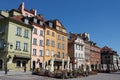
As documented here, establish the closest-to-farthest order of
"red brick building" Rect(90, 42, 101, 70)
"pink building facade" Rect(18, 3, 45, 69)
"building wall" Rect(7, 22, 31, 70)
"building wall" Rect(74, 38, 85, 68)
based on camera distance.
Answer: "building wall" Rect(7, 22, 31, 70)
"pink building facade" Rect(18, 3, 45, 69)
"building wall" Rect(74, 38, 85, 68)
"red brick building" Rect(90, 42, 101, 70)

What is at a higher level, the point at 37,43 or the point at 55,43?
the point at 55,43

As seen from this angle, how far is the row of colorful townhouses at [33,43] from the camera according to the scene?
42.6 m

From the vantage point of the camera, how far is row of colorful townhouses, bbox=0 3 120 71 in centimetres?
4256

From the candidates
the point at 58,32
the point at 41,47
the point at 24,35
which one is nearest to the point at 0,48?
the point at 24,35

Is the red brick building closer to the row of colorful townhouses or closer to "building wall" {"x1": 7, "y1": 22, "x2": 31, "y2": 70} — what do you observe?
the row of colorful townhouses

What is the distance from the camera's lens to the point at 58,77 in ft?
106

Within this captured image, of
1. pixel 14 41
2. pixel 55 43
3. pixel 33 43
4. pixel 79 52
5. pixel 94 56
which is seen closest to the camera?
pixel 14 41

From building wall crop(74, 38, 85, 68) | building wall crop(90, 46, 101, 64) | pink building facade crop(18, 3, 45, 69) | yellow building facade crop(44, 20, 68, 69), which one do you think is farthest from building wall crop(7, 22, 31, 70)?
building wall crop(90, 46, 101, 64)

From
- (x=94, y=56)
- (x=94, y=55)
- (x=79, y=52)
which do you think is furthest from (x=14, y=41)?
(x=94, y=56)

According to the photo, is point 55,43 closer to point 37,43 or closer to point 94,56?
point 37,43

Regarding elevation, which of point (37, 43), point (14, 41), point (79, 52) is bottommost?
point (79, 52)

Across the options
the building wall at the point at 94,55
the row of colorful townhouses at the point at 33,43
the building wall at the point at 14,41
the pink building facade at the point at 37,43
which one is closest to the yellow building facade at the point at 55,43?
the row of colorful townhouses at the point at 33,43

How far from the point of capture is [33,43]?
49.8 m

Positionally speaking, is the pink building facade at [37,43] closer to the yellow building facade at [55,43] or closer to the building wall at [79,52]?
the yellow building facade at [55,43]
